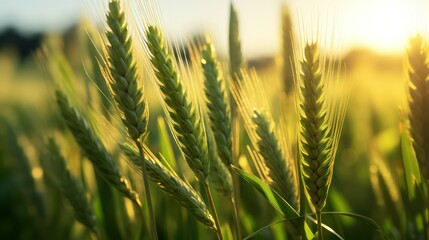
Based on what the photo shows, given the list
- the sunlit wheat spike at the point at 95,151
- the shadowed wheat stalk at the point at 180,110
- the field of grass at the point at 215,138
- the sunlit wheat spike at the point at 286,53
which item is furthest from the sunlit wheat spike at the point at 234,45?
the shadowed wheat stalk at the point at 180,110

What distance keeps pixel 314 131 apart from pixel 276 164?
0.85 ft

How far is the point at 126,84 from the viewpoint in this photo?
4.32ft

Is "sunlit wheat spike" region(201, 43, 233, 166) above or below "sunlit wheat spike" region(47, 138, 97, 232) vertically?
above

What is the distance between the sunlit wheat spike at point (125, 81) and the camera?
1310mm

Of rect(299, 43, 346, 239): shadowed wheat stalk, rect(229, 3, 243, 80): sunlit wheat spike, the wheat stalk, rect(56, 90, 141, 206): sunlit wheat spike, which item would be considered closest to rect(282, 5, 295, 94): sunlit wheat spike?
rect(229, 3, 243, 80): sunlit wheat spike

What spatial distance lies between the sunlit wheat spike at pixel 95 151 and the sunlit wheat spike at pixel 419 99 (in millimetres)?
779

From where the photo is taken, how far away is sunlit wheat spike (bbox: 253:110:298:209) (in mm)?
1529

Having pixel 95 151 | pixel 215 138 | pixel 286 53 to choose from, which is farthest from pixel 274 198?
pixel 286 53

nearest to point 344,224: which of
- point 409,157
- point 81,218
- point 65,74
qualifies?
point 409,157

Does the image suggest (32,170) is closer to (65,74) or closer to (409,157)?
(65,74)

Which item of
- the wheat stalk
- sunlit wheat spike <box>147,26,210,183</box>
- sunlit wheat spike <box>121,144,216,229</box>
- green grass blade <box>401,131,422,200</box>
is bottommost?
green grass blade <box>401,131,422,200</box>

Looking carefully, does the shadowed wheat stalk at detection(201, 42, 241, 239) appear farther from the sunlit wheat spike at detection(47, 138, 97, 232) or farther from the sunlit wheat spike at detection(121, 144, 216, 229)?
the sunlit wheat spike at detection(47, 138, 97, 232)

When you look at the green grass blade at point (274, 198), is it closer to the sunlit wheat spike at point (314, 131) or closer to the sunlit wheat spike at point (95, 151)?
the sunlit wheat spike at point (314, 131)

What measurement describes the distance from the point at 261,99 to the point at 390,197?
0.79 metres
